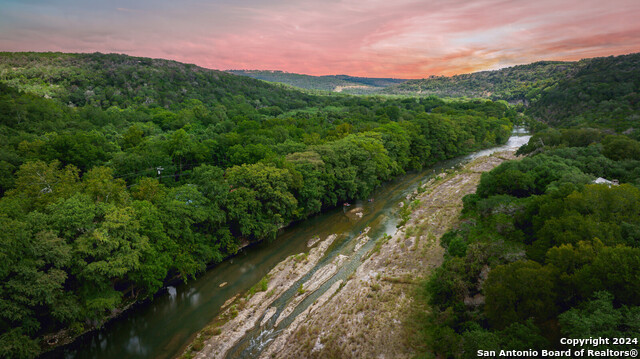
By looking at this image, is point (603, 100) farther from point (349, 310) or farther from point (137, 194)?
point (137, 194)

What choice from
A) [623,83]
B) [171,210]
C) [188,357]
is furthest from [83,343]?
[623,83]

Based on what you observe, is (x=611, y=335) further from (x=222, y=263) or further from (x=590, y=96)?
(x=590, y=96)

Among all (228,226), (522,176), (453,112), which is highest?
(453,112)

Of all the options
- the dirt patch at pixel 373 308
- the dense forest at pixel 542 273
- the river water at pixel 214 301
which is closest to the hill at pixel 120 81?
the river water at pixel 214 301

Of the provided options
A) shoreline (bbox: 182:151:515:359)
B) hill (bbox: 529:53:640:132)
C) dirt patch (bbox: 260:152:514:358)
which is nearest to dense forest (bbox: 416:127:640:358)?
dirt patch (bbox: 260:152:514:358)

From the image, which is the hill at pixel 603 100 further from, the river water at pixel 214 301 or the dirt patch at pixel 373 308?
the river water at pixel 214 301

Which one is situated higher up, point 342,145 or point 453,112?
point 453,112
